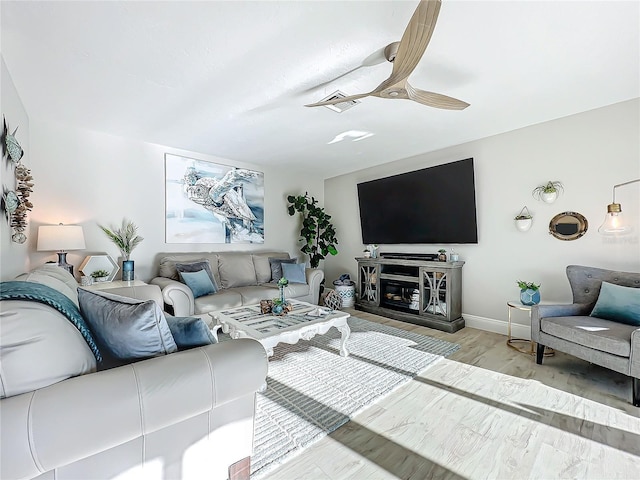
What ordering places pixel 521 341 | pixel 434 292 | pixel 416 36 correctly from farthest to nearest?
1. pixel 434 292
2. pixel 521 341
3. pixel 416 36

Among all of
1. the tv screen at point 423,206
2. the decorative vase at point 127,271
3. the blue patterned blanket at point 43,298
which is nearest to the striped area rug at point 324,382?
the blue patterned blanket at point 43,298

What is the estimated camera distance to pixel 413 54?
1623mm

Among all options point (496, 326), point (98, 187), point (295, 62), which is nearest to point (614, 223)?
point (496, 326)

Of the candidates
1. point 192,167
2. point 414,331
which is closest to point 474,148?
point 414,331

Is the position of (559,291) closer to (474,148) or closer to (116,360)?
(474,148)

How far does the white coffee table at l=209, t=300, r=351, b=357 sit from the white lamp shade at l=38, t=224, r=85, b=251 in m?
1.64

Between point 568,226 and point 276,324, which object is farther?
point 568,226

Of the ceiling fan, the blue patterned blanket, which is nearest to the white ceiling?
the ceiling fan

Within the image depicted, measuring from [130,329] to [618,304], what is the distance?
3428 millimetres

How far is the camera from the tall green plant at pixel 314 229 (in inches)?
203

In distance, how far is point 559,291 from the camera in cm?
310

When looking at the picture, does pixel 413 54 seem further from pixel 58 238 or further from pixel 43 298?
pixel 58 238

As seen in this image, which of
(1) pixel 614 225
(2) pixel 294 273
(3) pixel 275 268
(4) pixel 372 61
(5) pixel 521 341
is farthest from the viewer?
(3) pixel 275 268

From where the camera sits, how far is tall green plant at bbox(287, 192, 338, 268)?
5.16 meters
